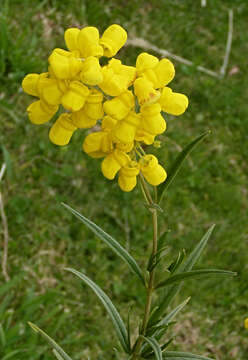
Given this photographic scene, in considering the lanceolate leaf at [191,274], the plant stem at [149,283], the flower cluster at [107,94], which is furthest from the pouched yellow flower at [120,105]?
the lanceolate leaf at [191,274]

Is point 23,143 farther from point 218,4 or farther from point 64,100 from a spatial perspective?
point 218,4

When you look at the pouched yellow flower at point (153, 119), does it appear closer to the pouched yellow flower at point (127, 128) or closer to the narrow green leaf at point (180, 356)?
the pouched yellow flower at point (127, 128)

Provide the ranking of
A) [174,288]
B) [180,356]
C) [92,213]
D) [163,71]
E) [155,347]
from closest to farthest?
[163,71]
[155,347]
[180,356]
[174,288]
[92,213]

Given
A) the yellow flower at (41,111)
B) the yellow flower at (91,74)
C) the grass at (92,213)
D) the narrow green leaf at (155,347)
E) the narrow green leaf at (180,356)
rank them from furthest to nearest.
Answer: the grass at (92,213)
the narrow green leaf at (180,356)
the narrow green leaf at (155,347)
the yellow flower at (41,111)
the yellow flower at (91,74)

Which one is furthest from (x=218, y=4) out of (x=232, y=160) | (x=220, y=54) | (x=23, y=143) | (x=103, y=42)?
(x=103, y=42)

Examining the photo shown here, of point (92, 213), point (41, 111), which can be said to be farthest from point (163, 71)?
point (92, 213)

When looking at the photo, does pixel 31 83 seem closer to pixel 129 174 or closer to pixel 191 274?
pixel 129 174

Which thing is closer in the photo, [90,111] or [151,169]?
[90,111]

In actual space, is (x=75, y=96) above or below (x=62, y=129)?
above
